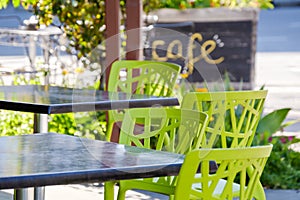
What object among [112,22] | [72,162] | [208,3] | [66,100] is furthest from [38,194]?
[208,3]

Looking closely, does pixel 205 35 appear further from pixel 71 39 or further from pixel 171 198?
pixel 171 198

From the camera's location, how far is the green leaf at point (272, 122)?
271 inches

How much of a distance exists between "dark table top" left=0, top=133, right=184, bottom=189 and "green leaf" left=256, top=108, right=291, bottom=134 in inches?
138

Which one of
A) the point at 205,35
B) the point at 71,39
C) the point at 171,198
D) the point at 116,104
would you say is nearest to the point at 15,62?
the point at 205,35

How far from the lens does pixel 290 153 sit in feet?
22.0

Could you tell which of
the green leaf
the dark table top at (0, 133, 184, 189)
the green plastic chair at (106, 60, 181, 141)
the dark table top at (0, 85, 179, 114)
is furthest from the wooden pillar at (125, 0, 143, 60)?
the dark table top at (0, 133, 184, 189)

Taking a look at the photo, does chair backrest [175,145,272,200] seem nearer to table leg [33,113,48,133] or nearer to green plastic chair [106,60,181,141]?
table leg [33,113,48,133]

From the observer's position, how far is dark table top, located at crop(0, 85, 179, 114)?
4566mm

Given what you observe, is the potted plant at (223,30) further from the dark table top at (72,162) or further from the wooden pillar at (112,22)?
the dark table top at (72,162)

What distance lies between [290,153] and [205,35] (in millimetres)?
3205

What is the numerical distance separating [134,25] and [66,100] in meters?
1.99

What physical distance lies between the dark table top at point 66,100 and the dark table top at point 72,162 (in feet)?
3.23

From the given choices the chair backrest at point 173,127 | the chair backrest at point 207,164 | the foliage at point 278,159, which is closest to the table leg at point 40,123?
the chair backrest at point 173,127

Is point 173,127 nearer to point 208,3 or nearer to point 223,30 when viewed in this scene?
point 223,30
